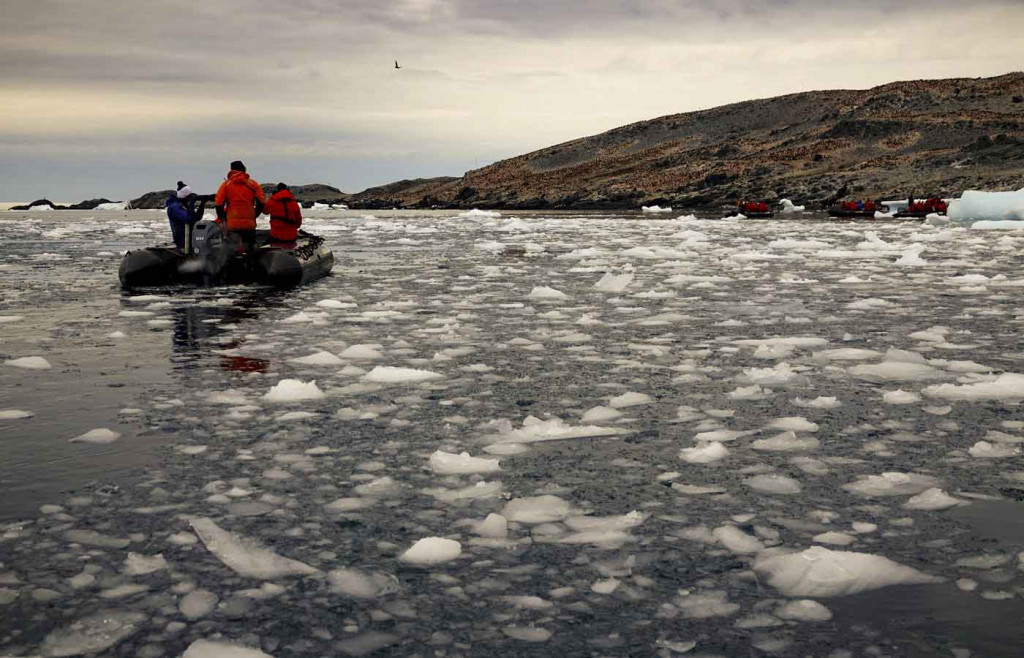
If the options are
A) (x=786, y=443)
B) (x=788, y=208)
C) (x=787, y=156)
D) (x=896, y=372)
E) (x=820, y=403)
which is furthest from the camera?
(x=787, y=156)

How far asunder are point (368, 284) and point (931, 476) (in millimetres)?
10680

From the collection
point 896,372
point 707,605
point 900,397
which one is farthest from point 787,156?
point 707,605

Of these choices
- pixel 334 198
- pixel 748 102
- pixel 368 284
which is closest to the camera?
pixel 368 284

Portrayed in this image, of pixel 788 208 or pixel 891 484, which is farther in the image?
pixel 788 208

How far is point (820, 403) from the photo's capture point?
5.73 meters

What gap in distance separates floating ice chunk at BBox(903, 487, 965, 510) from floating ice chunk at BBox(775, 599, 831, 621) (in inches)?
43.9

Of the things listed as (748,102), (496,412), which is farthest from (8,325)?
(748,102)

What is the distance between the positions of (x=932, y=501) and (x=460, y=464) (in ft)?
6.96

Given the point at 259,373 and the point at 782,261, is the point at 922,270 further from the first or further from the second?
the point at 259,373

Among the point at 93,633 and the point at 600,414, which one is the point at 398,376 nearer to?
the point at 600,414

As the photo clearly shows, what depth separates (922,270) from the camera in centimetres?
1497

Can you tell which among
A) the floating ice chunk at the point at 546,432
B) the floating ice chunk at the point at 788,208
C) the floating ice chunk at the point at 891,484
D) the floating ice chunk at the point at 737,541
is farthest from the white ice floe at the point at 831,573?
the floating ice chunk at the point at 788,208

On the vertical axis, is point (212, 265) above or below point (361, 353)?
above

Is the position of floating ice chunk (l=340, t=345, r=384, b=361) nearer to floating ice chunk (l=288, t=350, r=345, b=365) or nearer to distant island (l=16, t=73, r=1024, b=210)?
floating ice chunk (l=288, t=350, r=345, b=365)
